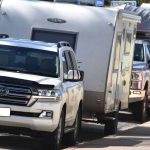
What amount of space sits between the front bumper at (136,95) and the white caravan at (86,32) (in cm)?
Result: 469

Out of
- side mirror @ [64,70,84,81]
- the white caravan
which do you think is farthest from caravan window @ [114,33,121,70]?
side mirror @ [64,70,84,81]

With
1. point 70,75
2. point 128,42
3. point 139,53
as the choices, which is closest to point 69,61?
point 70,75

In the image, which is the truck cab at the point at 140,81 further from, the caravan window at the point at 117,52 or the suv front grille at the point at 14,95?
the suv front grille at the point at 14,95

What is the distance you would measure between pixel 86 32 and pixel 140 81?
6278 millimetres

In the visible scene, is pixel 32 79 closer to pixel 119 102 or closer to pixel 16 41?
pixel 16 41

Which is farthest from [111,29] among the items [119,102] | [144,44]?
[144,44]

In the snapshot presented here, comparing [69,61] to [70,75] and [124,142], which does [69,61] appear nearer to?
[70,75]

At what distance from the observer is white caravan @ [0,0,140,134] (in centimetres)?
1598

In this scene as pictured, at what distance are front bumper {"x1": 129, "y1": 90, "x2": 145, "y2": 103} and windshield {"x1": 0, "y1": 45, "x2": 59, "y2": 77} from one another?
840 centimetres

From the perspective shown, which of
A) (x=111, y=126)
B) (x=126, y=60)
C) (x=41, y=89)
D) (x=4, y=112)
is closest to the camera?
(x=4, y=112)

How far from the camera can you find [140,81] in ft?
72.4

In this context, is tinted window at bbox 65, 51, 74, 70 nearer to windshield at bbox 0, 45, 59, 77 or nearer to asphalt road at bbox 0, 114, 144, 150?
windshield at bbox 0, 45, 59, 77

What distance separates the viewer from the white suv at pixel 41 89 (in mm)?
12078

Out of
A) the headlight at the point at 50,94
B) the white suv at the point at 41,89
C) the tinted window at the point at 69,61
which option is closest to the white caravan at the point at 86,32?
the white suv at the point at 41,89
